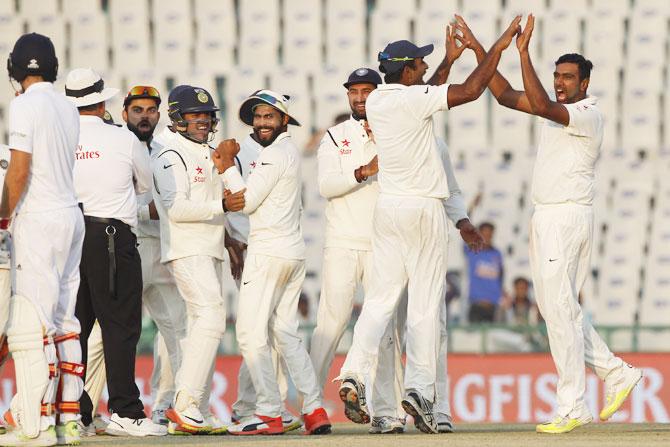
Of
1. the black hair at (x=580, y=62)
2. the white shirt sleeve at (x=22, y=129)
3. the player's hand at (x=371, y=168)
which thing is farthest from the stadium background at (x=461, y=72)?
the white shirt sleeve at (x=22, y=129)

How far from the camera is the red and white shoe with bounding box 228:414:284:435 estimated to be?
28.7 ft

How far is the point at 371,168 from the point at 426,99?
0.74 metres

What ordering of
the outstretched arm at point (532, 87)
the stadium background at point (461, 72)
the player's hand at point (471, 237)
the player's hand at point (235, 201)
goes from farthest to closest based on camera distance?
1. the stadium background at point (461, 72)
2. the player's hand at point (471, 237)
3. the player's hand at point (235, 201)
4. the outstretched arm at point (532, 87)

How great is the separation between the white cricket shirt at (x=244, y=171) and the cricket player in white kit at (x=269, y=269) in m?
0.55

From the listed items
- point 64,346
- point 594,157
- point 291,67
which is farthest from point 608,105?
point 64,346

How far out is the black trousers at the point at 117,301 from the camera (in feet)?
27.7

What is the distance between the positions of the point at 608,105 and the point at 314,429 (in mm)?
8770

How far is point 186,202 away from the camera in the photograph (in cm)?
883

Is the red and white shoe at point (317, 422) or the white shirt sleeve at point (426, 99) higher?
the white shirt sleeve at point (426, 99)

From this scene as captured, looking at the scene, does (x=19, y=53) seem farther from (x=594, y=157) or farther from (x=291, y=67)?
(x=291, y=67)

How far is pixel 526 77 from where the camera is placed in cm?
804

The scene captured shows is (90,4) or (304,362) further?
(90,4)

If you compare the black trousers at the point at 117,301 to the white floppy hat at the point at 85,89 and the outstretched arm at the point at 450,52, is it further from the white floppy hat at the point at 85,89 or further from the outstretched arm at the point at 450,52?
the outstretched arm at the point at 450,52

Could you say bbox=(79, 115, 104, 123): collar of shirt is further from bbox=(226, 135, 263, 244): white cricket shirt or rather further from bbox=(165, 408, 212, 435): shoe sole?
bbox=(165, 408, 212, 435): shoe sole
